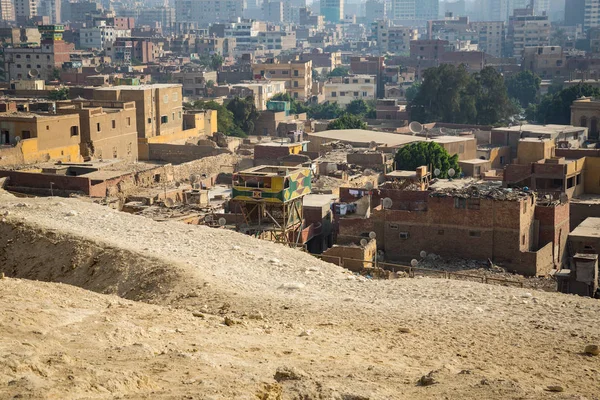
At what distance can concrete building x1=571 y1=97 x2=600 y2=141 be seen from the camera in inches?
1649

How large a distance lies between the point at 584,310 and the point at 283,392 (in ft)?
17.6

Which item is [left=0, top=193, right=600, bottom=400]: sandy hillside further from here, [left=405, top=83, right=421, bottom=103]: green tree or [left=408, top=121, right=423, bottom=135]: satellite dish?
[left=405, top=83, right=421, bottom=103]: green tree

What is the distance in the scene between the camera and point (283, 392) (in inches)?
314

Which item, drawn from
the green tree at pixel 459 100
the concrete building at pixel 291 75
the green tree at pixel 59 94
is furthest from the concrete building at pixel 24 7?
the green tree at pixel 59 94

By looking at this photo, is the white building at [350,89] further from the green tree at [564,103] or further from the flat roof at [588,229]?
the flat roof at [588,229]

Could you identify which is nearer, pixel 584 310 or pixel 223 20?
pixel 584 310

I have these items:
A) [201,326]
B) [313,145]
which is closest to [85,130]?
[313,145]

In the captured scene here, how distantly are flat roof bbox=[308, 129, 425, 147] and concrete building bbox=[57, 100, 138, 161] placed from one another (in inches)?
281

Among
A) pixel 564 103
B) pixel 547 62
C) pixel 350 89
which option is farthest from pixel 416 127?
pixel 547 62

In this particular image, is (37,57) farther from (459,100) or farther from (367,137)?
(367,137)

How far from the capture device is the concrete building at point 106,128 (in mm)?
31938

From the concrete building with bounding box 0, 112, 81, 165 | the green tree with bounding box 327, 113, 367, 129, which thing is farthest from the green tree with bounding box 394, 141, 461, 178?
the green tree with bounding box 327, 113, 367, 129

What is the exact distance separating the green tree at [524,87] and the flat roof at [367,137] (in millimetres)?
33114

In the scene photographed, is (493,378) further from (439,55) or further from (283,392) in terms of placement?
(439,55)
